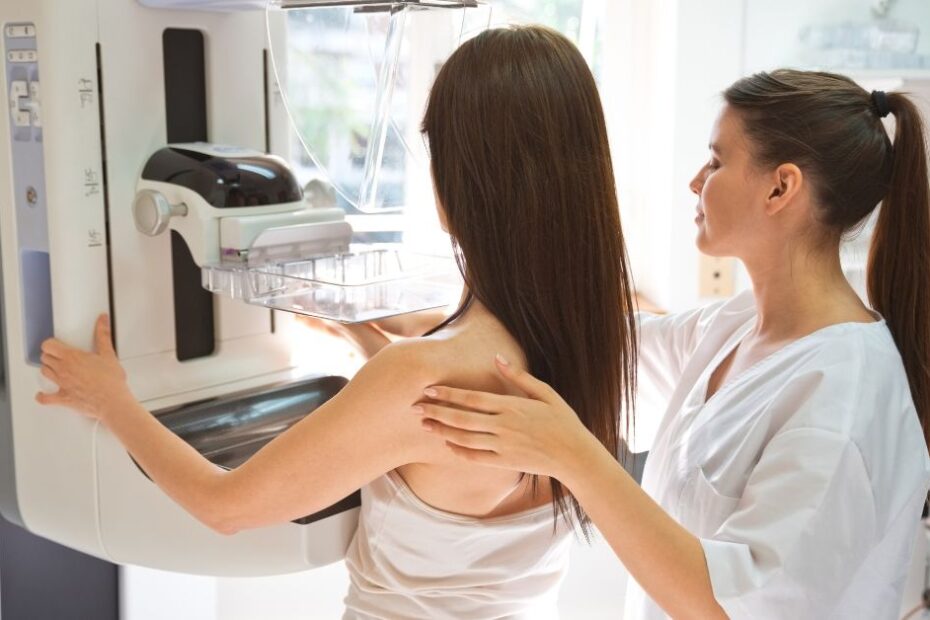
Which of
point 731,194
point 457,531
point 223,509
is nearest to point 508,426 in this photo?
point 457,531

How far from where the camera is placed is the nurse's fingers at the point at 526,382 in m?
0.99

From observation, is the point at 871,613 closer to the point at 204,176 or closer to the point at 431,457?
the point at 431,457

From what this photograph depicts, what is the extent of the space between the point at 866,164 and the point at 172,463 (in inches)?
29.8

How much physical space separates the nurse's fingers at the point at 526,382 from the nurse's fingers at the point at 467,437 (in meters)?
0.06

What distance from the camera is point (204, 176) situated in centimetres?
120

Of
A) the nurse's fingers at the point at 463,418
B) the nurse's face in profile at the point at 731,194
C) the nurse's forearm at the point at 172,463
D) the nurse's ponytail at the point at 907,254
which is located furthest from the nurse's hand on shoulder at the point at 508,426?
the nurse's ponytail at the point at 907,254

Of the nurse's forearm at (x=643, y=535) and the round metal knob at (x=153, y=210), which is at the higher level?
the round metal knob at (x=153, y=210)

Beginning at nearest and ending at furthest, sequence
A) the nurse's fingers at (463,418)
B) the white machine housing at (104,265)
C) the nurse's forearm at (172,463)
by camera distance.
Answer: the nurse's fingers at (463,418), the nurse's forearm at (172,463), the white machine housing at (104,265)

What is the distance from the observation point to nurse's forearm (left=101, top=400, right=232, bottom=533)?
1.06 metres

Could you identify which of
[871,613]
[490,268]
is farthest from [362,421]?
[871,613]

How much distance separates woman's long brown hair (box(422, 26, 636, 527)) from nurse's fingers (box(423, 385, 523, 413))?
0.31ft

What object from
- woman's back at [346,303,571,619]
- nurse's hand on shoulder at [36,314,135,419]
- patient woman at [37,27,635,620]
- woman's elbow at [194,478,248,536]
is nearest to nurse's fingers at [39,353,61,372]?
nurse's hand on shoulder at [36,314,135,419]

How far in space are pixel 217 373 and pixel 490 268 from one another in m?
0.47

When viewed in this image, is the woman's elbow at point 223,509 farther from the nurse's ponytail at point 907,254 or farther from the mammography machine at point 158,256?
the nurse's ponytail at point 907,254
